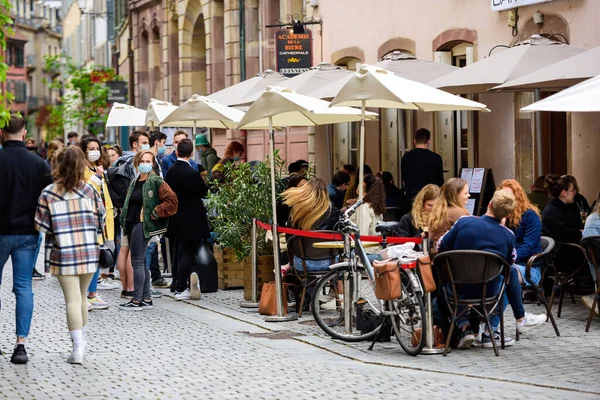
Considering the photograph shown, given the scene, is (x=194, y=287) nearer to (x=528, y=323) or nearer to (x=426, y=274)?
(x=528, y=323)

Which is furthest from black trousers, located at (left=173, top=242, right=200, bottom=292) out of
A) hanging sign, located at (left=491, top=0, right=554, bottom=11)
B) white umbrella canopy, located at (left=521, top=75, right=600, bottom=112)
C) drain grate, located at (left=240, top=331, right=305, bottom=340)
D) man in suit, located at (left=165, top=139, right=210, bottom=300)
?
hanging sign, located at (left=491, top=0, right=554, bottom=11)

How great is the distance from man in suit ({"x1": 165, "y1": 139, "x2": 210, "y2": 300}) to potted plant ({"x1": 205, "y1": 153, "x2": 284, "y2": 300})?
0.77ft

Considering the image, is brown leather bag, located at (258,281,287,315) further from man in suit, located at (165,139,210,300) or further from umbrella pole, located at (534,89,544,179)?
umbrella pole, located at (534,89,544,179)

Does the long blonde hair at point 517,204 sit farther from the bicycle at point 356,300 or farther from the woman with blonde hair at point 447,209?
the bicycle at point 356,300

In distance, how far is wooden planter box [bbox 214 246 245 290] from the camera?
15773mm

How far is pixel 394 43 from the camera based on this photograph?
21922mm

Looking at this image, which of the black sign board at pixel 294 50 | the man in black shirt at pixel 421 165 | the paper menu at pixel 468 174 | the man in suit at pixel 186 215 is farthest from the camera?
the black sign board at pixel 294 50

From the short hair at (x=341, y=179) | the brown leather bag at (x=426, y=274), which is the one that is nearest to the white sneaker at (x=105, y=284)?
the short hair at (x=341, y=179)

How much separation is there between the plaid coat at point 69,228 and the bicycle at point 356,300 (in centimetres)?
232

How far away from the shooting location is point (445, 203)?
11.3 meters

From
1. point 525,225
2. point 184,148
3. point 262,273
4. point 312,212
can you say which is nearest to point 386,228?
point 312,212

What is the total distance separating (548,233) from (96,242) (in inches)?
197

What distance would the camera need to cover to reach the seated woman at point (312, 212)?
12.9 metres

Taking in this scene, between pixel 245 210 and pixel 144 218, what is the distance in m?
1.11
